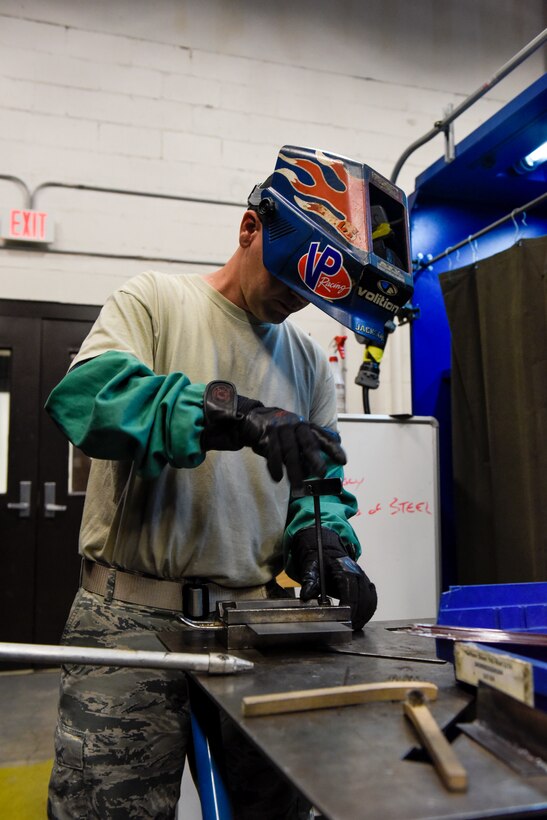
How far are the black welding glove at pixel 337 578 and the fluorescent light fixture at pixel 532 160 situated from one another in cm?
215

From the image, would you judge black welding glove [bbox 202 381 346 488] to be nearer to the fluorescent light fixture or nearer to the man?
the man

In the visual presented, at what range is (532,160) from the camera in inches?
109

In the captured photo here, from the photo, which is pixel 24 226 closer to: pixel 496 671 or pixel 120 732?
pixel 120 732

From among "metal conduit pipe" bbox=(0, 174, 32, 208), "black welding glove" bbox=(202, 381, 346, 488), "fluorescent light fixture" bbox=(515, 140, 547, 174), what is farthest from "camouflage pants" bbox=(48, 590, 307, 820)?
"metal conduit pipe" bbox=(0, 174, 32, 208)

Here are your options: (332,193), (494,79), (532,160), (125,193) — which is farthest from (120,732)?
(125,193)

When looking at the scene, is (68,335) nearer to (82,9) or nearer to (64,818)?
(82,9)

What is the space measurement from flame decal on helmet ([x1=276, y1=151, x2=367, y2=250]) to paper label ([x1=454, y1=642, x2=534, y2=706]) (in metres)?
0.74

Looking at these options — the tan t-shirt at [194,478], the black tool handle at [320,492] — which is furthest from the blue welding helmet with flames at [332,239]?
the black tool handle at [320,492]

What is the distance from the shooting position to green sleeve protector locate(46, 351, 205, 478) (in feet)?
3.19

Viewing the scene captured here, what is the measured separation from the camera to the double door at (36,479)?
337cm

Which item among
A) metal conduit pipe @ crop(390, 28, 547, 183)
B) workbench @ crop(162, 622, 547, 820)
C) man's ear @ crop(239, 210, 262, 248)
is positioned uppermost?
metal conduit pipe @ crop(390, 28, 547, 183)

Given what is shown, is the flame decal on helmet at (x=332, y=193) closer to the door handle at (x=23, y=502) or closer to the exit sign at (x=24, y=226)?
the exit sign at (x=24, y=226)

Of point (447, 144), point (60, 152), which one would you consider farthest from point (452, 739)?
point (60, 152)

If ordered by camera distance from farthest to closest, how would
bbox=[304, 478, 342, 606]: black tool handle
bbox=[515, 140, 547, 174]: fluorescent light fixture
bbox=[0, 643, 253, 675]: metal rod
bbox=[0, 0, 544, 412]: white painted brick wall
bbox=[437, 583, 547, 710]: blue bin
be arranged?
bbox=[0, 0, 544, 412]: white painted brick wall
bbox=[515, 140, 547, 174]: fluorescent light fixture
bbox=[304, 478, 342, 606]: black tool handle
bbox=[437, 583, 547, 710]: blue bin
bbox=[0, 643, 253, 675]: metal rod
